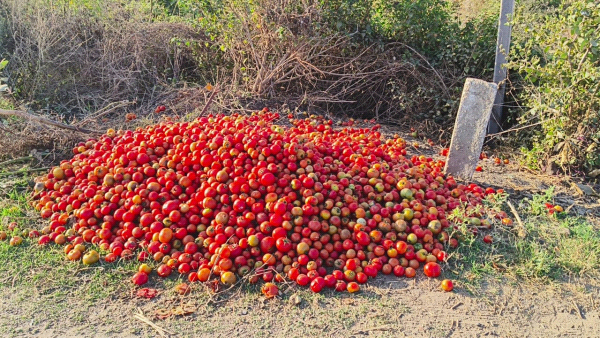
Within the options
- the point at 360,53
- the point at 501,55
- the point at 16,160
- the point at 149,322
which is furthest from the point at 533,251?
the point at 16,160

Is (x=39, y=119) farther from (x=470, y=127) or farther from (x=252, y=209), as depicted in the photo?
(x=470, y=127)

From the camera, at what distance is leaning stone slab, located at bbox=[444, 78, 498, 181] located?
4.25 meters

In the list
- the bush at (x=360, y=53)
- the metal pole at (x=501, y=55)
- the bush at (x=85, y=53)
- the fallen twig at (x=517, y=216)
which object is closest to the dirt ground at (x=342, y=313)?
the fallen twig at (x=517, y=216)

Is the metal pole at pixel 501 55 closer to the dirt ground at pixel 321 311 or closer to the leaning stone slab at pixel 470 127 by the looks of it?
the leaning stone slab at pixel 470 127

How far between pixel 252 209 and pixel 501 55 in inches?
145

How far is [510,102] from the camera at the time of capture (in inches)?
205

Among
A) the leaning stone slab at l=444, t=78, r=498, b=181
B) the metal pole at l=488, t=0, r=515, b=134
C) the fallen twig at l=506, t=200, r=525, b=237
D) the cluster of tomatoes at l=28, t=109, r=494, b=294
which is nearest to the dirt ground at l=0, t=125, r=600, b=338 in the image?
the cluster of tomatoes at l=28, t=109, r=494, b=294

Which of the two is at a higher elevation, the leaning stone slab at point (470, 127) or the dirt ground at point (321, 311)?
the leaning stone slab at point (470, 127)

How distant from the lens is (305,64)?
621 centimetres

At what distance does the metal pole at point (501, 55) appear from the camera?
5047 mm

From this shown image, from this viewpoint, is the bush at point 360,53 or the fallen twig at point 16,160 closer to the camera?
the fallen twig at point 16,160

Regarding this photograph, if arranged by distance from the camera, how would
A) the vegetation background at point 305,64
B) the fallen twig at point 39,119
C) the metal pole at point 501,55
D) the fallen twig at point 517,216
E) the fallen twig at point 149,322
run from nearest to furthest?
the fallen twig at point 149,322, the fallen twig at point 517,216, the fallen twig at point 39,119, the vegetation background at point 305,64, the metal pole at point 501,55

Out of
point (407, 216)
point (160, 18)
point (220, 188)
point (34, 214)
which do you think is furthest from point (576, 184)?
point (160, 18)

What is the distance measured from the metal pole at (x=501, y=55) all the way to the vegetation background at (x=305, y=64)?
0.14 meters
